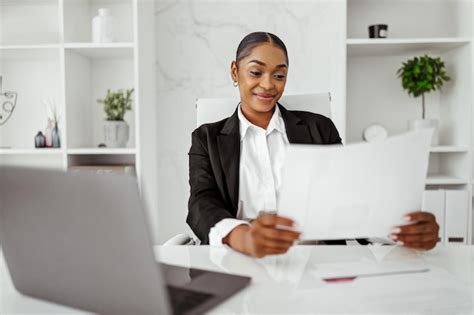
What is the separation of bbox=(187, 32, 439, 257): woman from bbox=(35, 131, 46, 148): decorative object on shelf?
1.29m

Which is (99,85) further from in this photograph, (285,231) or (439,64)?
(285,231)

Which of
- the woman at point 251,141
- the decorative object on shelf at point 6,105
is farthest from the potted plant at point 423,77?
the decorative object on shelf at point 6,105

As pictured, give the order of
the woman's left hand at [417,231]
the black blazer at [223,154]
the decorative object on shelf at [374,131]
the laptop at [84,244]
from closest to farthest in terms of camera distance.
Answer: the laptop at [84,244], the woman's left hand at [417,231], the black blazer at [223,154], the decorative object on shelf at [374,131]

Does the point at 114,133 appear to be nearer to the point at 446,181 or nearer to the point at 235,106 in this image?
the point at 235,106

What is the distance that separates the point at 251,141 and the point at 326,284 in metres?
0.89

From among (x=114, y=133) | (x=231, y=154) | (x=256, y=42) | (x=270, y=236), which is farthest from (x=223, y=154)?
(x=114, y=133)

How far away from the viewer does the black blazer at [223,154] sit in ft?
5.23

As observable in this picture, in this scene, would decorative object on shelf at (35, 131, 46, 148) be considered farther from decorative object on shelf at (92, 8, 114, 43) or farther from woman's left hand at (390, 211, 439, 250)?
woman's left hand at (390, 211, 439, 250)

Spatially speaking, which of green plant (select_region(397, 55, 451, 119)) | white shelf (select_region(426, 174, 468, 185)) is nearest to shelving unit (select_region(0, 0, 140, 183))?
green plant (select_region(397, 55, 451, 119))

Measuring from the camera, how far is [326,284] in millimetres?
954

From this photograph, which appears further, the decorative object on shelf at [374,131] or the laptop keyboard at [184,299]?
the decorative object on shelf at [374,131]

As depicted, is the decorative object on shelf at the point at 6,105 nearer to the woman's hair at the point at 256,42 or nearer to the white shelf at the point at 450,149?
the woman's hair at the point at 256,42

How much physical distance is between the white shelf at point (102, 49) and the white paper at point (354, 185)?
180 cm

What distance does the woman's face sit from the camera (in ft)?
5.44
